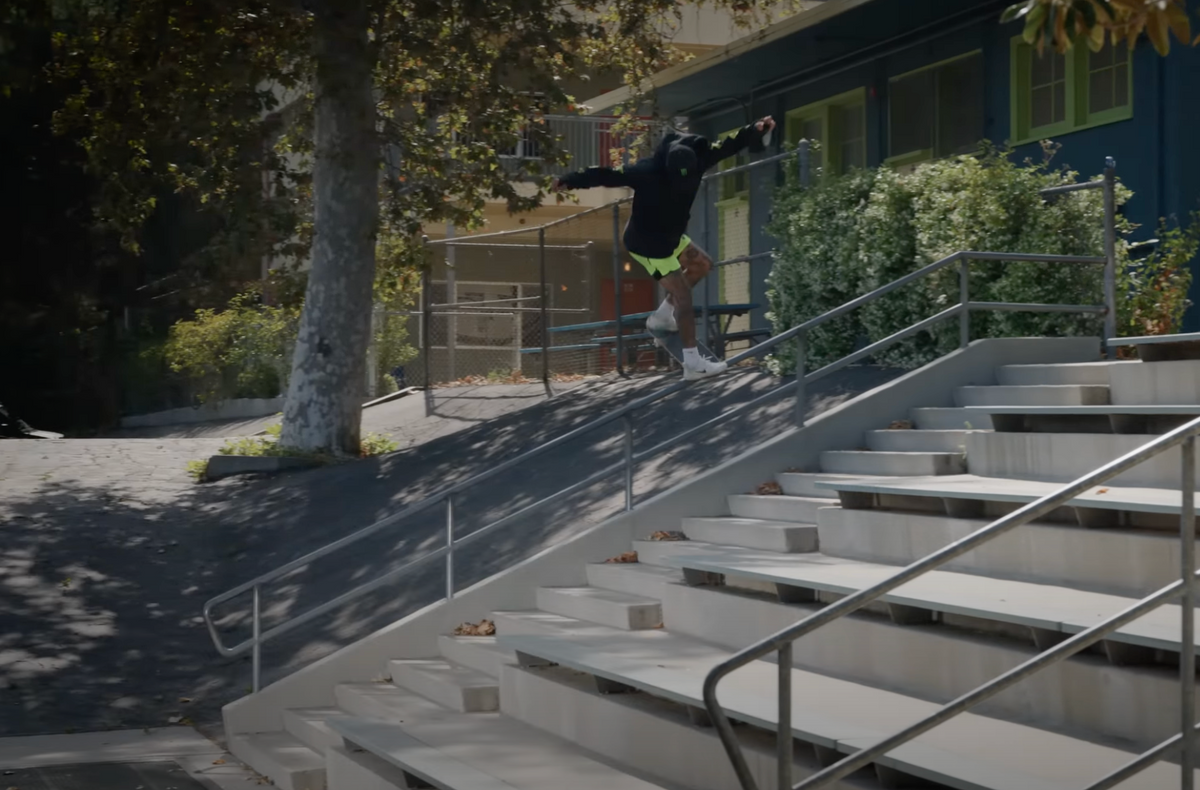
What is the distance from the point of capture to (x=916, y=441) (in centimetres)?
869

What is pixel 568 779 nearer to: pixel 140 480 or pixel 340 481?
pixel 340 481

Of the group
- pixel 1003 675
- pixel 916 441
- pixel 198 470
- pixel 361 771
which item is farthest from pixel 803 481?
pixel 198 470

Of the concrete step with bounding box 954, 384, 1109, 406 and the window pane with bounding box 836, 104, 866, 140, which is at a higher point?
the window pane with bounding box 836, 104, 866, 140

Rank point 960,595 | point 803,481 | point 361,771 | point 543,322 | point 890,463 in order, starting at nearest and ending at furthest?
point 960,595
point 361,771
point 890,463
point 803,481
point 543,322

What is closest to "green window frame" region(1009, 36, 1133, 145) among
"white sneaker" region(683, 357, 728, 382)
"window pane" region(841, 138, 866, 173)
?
"window pane" region(841, 138, 866, 173)

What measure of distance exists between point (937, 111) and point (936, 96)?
17cm

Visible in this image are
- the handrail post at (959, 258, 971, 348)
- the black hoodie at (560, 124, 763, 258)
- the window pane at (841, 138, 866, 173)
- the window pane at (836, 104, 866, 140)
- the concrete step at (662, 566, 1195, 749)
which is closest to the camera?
the concrete step at (662, 566, 1195, 749)

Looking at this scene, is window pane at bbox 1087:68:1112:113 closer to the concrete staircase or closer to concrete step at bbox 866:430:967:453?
the concrete staircase

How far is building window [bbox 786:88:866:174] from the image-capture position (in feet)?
59.1

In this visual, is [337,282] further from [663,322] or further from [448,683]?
[448,683]

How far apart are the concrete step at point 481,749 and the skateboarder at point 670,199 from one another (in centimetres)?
411

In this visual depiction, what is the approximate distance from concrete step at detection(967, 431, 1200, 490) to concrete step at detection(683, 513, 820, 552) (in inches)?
36.0

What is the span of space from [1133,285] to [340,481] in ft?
24.2

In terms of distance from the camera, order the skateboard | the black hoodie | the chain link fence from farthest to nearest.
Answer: the chain link fence < the skateboard < the black hoodie
